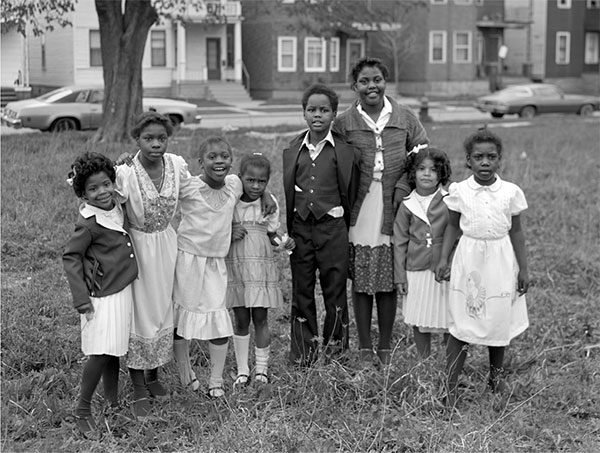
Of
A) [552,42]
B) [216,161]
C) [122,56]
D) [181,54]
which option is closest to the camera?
[216,161]

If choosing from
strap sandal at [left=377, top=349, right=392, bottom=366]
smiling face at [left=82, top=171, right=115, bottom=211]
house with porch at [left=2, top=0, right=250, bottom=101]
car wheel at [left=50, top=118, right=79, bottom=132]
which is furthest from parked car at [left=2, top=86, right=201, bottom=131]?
smiling face at [left=82, top=171, right=115, bottom=211]

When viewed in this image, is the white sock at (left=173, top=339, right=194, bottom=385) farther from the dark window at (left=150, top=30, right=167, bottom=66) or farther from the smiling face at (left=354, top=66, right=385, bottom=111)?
the dark window at (left=150, top=30, right=167, bottom=66)

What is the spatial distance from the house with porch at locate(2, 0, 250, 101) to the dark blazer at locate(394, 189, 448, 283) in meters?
27.9

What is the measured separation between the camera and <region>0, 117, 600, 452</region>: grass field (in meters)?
4.64

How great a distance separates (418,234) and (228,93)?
32.6m

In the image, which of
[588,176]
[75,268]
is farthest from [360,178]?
[588,176]

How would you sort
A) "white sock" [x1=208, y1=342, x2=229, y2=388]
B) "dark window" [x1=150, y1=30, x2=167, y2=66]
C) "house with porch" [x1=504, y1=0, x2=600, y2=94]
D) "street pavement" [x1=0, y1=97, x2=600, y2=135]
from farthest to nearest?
"house with porch" [x1=504, y1=0, x2=600, y2=94], "dark window" [x1=150, y1=30, x2=167, y2=66], "street pavement" [x1=0, y1=97, x2=600, y2=135], "white sock" [x1=208, y1=342, x2=229, y2=388]

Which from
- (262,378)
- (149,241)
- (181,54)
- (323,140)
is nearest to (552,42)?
(181,54)

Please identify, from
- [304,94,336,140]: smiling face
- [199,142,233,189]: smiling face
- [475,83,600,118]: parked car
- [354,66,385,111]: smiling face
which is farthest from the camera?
[475,83,600,118]: parked car

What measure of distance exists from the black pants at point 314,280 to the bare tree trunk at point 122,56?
1050cm

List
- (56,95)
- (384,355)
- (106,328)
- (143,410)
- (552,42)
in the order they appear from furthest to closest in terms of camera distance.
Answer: (552,42) → (56,95) → (384,355) → (143,410) → (106,328)

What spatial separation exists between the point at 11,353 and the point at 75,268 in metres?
1.50

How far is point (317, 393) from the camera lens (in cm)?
515

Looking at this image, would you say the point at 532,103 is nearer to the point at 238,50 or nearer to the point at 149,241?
the point at 238,50
